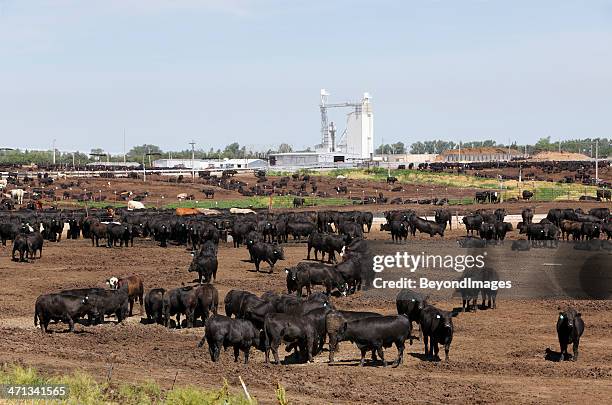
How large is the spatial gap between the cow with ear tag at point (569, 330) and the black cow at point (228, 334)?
665 centimetres

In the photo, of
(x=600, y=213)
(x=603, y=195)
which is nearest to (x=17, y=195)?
(x=603, y=195)

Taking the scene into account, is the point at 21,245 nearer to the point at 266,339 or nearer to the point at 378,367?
the point at 266,339

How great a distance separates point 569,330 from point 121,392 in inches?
396

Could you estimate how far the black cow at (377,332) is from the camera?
821 inches

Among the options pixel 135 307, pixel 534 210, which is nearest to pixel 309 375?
pixel 135 307

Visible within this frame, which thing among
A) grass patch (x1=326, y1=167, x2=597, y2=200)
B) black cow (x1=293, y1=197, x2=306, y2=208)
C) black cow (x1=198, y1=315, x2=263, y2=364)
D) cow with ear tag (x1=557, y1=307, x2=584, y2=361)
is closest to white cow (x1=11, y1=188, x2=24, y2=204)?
black cow (x1=293, y1=197, x2=306, y2=208)

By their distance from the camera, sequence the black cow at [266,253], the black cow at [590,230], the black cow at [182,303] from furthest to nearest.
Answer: the black cow at [590,230] → the black cow at [266,253] → the black cow at [182,303]

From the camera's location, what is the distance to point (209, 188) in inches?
3765

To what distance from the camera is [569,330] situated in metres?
21.3

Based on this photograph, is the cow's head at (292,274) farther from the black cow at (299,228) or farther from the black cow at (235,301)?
the black cow at (299,228)

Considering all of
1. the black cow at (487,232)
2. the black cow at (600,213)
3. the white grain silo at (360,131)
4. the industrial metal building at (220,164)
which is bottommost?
the black cow at (487,232)

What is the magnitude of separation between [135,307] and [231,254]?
51.2 feet

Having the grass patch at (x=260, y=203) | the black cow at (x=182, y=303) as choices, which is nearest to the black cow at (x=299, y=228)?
the black cow at (x=182, y=303)

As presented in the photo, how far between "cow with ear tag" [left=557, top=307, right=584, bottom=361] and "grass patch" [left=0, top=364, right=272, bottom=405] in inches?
283
